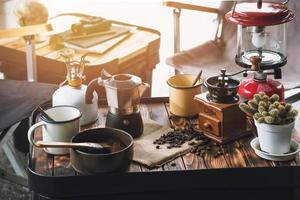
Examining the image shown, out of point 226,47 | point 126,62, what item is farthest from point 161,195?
point 226,47

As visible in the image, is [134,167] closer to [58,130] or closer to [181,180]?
[181,180]

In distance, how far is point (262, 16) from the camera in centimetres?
210

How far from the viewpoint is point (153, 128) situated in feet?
5.91

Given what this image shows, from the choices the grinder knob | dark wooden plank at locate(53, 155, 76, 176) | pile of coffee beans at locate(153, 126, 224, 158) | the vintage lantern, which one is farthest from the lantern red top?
dark wooden plank at locate(53, 155, 76, 176)

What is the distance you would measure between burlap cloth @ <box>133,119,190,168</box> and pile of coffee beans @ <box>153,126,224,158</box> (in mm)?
16

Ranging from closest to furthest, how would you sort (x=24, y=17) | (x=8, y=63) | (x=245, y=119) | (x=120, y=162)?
(x=120, y=162) → (x=245, y=119) → (x=24, y=17) → (x=8, y=63)

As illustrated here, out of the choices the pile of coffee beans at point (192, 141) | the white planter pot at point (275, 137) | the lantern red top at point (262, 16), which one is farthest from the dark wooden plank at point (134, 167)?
the lantern red top at point (262, 16)

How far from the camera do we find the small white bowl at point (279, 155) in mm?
1583

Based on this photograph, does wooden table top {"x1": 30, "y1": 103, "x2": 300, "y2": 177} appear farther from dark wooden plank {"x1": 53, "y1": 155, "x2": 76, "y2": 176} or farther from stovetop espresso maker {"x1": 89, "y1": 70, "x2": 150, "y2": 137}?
stovetop espresso maker {"x1": 89, "y1": 70, "x2": 150, "y2": 137}

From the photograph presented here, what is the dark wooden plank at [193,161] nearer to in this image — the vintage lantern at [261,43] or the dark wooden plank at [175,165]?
the dark wooden plank at [175,165]

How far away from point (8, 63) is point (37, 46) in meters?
0.15

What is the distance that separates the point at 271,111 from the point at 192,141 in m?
0.28

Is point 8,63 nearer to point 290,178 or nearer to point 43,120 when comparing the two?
point 43,120

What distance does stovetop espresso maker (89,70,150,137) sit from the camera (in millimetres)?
1686
